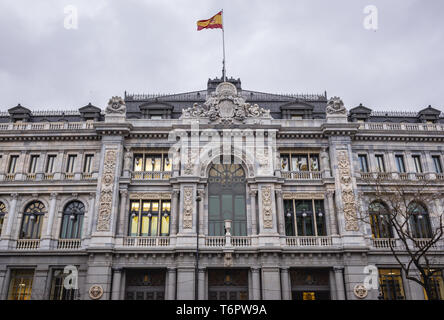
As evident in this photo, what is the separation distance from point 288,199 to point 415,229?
38.3 feet

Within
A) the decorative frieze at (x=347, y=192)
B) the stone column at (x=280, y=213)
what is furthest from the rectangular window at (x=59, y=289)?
the decorative frieze at (x=347, y=192)

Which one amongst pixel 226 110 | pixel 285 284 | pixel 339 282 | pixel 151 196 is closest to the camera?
pixel 285 284

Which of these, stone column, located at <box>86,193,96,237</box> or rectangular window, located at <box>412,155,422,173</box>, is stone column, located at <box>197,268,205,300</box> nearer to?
stone column, located at <box>86,193,96,237</box>

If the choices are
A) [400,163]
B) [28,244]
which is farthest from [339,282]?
[28,244]

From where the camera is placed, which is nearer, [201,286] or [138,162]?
[201,286]

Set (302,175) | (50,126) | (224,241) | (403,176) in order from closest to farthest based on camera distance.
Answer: (224,241), (302,175), (403,176), (50,126)

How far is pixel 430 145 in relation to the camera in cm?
3531

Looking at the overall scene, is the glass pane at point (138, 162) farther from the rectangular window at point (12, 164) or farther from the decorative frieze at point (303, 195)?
the decorative frieze at point (303, 195)

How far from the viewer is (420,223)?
3300cm

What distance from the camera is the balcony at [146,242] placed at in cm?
3067

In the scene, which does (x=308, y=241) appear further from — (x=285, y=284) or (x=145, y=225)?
(x=145, y=225)

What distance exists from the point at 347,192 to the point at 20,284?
95.8ft

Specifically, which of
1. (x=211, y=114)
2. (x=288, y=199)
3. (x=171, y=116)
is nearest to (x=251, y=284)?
(x=288, y=199)
